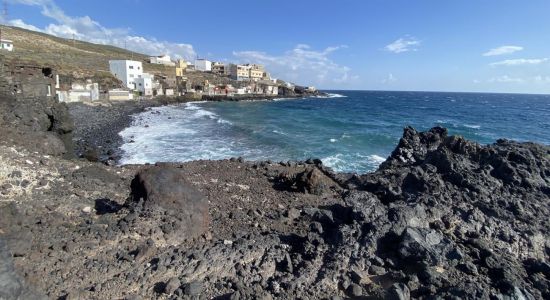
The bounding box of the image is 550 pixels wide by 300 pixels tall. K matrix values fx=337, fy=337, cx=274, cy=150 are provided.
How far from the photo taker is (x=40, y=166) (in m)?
10.2

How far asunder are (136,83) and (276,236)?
7352 centimetres

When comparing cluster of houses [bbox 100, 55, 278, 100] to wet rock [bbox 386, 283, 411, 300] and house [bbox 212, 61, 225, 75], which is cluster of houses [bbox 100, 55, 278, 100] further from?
wet rock [bbox 386, 283, 411, 300]

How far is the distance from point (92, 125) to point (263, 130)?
17.2 m

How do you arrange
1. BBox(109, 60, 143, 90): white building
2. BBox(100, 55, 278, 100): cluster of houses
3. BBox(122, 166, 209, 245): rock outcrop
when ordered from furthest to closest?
1. BBox(109, 60, 143, 90): white building
2. BBox(100, 55, 278, 100): cluster of houses
3. BBox(122, 166, 209, 245): rock outcrop

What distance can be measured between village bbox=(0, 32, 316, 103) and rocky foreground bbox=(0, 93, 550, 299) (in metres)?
12.9

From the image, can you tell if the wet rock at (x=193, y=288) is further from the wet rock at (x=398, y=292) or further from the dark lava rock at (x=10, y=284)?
the wet rock at (x=398, y=292)

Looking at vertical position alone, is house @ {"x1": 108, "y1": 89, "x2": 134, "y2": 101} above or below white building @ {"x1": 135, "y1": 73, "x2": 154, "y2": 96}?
below

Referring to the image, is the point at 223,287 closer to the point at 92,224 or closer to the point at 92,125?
the point at 92,224

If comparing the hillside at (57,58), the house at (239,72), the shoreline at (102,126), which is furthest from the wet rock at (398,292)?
the house at (239,72)

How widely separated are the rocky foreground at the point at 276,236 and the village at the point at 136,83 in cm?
1289

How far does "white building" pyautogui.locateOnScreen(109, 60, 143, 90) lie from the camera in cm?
7231

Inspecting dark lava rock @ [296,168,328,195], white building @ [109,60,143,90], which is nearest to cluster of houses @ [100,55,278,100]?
white building @ [109,60,143,90]

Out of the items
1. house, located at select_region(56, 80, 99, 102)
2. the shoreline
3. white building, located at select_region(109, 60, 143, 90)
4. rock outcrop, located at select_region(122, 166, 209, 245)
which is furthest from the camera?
white building, located at select_region(109, 60, 143, 90)

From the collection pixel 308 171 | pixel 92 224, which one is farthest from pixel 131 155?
pixel 92 224
